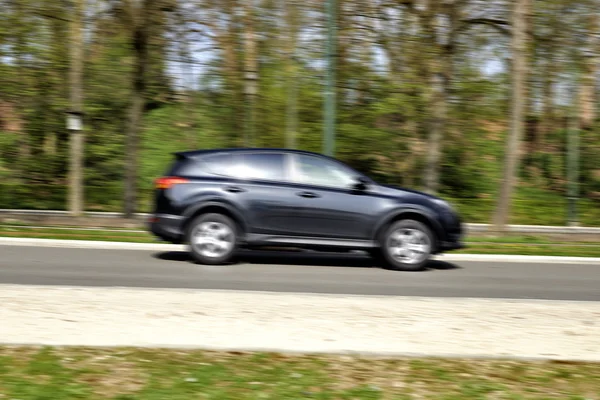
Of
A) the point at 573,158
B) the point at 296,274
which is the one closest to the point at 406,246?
the point at 296,274

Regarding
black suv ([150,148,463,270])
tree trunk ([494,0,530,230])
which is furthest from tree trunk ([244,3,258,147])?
black suv ([150,148,463,270])

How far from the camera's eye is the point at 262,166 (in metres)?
12.9

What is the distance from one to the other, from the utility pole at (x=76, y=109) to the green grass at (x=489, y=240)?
2.88m

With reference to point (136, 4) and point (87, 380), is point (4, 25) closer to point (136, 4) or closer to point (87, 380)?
point (136, 4)

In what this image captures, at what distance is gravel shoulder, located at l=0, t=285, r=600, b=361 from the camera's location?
252 inches

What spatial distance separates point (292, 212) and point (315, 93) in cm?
927

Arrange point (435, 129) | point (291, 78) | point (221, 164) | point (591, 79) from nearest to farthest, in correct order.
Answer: point (221, 164) → point (435, 129) → point (291, 78) → point (591, 79)

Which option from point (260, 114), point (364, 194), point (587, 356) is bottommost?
point (587, 356)

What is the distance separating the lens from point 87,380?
5180 millimetres

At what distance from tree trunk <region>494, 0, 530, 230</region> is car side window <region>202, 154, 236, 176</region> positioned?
26.4 ft

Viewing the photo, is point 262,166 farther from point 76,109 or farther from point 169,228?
point 76,109

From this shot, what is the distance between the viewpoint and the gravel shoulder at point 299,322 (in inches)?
252

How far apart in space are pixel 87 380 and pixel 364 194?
7932mm

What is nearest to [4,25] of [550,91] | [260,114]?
[260,114]
